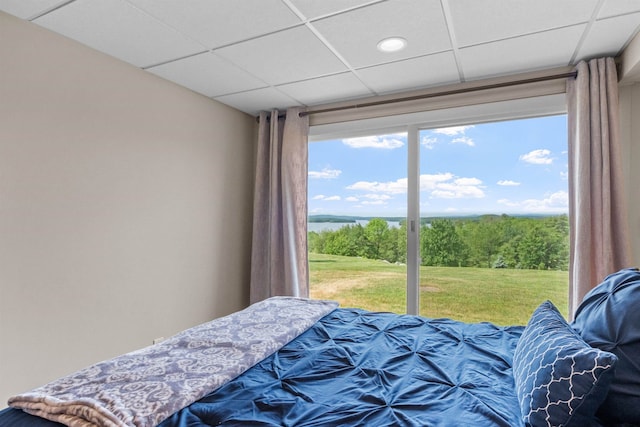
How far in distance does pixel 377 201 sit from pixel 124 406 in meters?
2.57

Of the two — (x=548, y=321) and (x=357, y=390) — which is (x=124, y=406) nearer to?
(x=357, y=390)

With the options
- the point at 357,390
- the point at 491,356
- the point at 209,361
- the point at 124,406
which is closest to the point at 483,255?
the point at 491,356

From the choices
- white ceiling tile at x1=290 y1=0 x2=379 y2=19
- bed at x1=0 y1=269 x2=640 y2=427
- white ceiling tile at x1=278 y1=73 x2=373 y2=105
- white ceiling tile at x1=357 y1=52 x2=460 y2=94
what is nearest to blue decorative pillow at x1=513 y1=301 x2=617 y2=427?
bed at x1=0 y1=269 x2=640 y2=427

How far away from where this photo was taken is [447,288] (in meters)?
2.90

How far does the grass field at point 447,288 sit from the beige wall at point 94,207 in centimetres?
112

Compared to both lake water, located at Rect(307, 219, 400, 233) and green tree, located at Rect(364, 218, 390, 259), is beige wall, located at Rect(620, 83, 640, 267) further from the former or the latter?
lake water, located at Rect(307, 219, 400, 233)

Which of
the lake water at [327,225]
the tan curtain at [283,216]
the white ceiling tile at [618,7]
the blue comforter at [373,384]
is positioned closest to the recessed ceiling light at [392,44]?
the white ceiling tile at [618,7]

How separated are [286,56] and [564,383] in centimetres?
217

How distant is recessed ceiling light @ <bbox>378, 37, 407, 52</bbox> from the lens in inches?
79.7

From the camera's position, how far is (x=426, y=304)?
2.93 m

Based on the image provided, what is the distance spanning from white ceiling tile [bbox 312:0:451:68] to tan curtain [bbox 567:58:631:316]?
3.34 feet

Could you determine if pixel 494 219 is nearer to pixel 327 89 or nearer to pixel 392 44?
pixel 392 44

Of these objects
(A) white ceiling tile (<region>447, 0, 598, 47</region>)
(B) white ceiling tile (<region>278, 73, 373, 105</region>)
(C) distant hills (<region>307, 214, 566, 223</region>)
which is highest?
(B) white ceiling tile (<region>278, 73, 373, 105</region>)

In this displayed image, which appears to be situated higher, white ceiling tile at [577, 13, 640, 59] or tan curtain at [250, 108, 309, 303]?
white ceiling tile at [577, 13, 640, 59]
